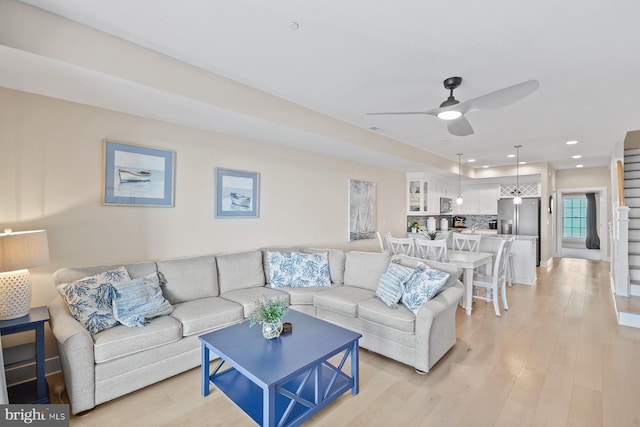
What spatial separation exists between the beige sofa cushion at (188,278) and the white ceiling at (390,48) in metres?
1.50

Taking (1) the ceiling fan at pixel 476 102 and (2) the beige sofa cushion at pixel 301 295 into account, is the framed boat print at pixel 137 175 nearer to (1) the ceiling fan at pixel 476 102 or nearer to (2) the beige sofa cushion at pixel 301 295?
(2) the beige sofa cushion at pixel 301 295

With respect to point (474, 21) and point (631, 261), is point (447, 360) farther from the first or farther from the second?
point (631, 261)

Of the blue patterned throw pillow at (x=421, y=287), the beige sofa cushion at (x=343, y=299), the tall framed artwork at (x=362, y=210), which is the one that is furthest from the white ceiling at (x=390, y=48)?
the tall framed artwork at (x=362, y=210)

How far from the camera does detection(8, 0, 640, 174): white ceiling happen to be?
1897 millimetres

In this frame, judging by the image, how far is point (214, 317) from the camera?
8.99 ft

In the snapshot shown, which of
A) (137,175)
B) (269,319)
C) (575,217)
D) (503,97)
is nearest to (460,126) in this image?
(503,97)

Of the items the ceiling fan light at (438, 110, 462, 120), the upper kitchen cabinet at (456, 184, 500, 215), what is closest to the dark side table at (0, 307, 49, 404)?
the ceiling fan light at (438, 110, 462, 120)

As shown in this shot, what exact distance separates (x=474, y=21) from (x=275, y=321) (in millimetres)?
2474

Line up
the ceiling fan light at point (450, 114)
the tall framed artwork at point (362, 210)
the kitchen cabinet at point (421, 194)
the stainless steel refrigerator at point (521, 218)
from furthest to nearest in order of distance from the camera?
the stainless steel refrigerator at point (521, 218)
the kitchen cabinet at point (421, 194)
the tall framed artwork at point (362, 210)
the ceiling fan light at point (450, 114)

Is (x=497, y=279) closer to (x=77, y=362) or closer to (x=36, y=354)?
(x=77, y=362)

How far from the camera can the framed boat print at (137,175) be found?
2885mm

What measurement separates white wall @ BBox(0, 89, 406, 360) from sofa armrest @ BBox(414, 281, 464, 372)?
2374 mm

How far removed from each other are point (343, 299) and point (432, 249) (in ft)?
5.89

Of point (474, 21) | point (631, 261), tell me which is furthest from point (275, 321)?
point (631, 261)
